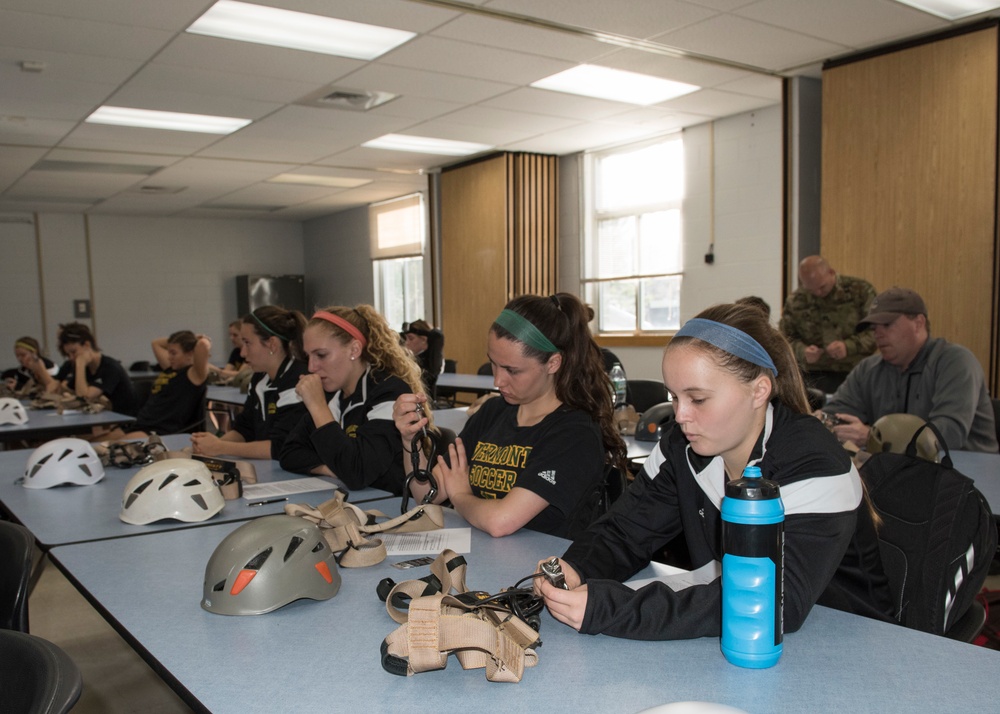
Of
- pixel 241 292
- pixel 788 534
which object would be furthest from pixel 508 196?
pixel 788 534

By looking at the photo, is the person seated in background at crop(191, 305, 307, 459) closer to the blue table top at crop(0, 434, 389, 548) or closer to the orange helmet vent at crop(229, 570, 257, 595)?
the blue table top at crop(0, 434, 389, 548)

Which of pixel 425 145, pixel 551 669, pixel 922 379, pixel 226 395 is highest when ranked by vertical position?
pixel 425 145

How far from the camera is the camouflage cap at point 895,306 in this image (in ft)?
10.9

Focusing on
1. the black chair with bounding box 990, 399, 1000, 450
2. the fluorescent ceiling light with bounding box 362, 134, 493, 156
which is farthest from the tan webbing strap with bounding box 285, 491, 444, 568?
the fluorescent ceiling light with bounding box 362, 134, 493, 156

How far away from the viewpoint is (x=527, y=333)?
7.07ft

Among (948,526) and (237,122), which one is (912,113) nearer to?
(948,526)

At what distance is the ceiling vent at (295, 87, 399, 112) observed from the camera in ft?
20.4

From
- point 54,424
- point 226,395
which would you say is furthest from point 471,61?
point 54,424

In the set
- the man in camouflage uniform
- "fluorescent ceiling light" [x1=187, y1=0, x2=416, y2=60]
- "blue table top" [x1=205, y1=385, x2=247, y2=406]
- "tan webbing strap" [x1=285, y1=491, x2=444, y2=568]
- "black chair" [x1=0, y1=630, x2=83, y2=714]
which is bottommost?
"blue table top" [x1=205, y1=385, x2=247, y2=406]

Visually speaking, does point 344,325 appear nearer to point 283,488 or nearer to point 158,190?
point 283,488

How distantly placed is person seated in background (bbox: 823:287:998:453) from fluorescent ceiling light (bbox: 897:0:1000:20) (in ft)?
7.69

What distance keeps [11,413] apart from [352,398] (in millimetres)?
3101

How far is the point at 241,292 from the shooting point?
1299 cm

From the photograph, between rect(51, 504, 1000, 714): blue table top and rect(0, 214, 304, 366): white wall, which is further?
rect(0, 214, 304, 366): white wall
